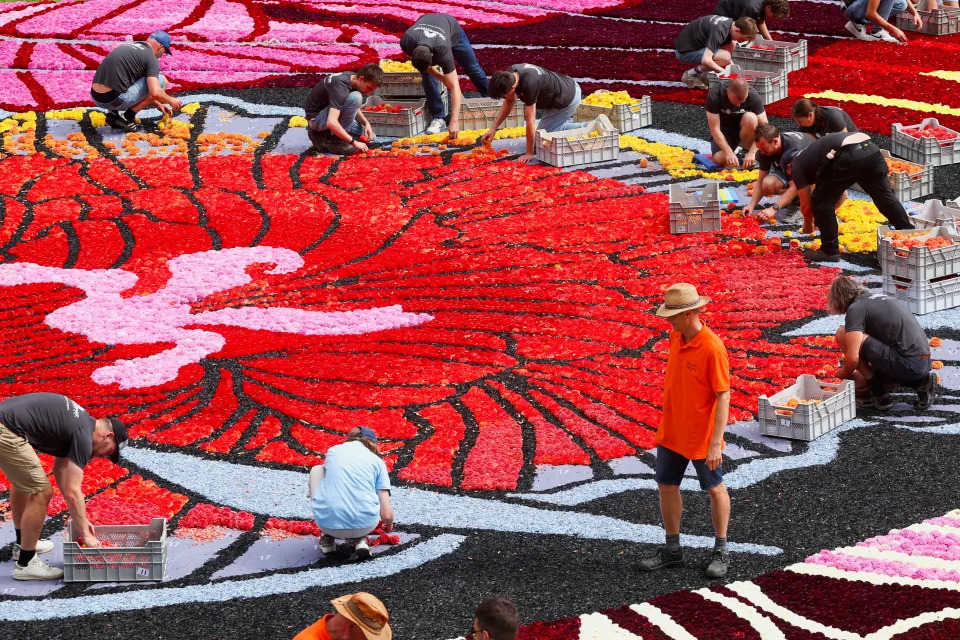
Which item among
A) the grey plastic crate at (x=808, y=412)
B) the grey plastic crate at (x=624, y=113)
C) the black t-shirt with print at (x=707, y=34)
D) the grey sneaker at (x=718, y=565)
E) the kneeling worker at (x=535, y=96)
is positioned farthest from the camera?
the black t-shirt with print at (x=707, y=34)

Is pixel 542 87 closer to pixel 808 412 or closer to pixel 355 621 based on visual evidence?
pixel 808 412

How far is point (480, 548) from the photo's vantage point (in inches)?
342

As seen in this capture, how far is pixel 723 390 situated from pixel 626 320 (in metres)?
4.49

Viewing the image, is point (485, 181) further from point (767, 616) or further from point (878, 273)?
point (767, 616)

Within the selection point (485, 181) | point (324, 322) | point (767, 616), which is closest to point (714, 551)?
point (767, 616)

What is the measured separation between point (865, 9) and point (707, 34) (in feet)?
13.3

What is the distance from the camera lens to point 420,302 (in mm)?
12953

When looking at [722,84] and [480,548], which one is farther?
[722,84]

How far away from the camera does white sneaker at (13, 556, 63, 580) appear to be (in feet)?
28.0

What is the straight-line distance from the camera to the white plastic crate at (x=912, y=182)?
1488 centimetres

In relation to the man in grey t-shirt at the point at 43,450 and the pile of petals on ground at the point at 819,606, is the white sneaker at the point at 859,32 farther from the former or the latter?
the man in grey t-shirt at the point at 43,450

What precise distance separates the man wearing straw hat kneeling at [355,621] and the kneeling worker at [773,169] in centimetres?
889

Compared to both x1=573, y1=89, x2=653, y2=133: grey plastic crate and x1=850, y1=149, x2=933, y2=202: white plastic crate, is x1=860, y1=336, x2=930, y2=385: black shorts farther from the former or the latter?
x1=573, y1=89, x2=653, y2=133: grey plastic crate

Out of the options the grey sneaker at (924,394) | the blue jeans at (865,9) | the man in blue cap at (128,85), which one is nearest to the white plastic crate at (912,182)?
the grey sneaker at (924,394)
